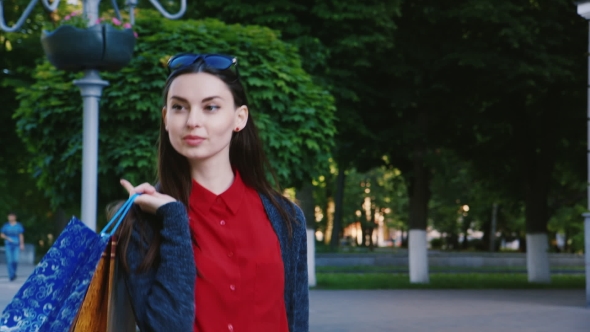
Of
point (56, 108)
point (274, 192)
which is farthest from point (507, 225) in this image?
point (274, 192)

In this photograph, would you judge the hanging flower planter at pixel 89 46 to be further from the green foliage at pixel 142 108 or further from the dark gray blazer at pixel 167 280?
the dark gray blazer at pixel 167 280

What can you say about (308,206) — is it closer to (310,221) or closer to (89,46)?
(310,221)

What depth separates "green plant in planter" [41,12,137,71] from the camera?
8.77 m

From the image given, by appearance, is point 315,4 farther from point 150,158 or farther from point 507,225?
point 507,225

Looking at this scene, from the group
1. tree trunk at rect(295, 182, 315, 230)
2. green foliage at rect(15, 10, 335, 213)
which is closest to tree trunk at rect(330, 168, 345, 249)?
tree trunk at rect(295, 182, 315, 230)

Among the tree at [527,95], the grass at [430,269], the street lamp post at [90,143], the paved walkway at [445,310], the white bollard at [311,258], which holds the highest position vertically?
the tree at [527,95]

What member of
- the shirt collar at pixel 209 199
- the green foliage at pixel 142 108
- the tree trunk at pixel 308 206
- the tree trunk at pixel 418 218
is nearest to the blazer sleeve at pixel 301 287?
the shirt collar at pixel 209 199

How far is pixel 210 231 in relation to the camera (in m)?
2.69

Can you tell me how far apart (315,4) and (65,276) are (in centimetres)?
1717

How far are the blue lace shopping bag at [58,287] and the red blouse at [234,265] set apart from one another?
253mm

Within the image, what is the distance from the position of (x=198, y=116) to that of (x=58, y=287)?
538mm

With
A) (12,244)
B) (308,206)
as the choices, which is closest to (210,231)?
(308,206)

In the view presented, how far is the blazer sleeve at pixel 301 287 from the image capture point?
281 centimetres

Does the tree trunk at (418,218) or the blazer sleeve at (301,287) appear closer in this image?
the blazer sleeve at (301,287)
